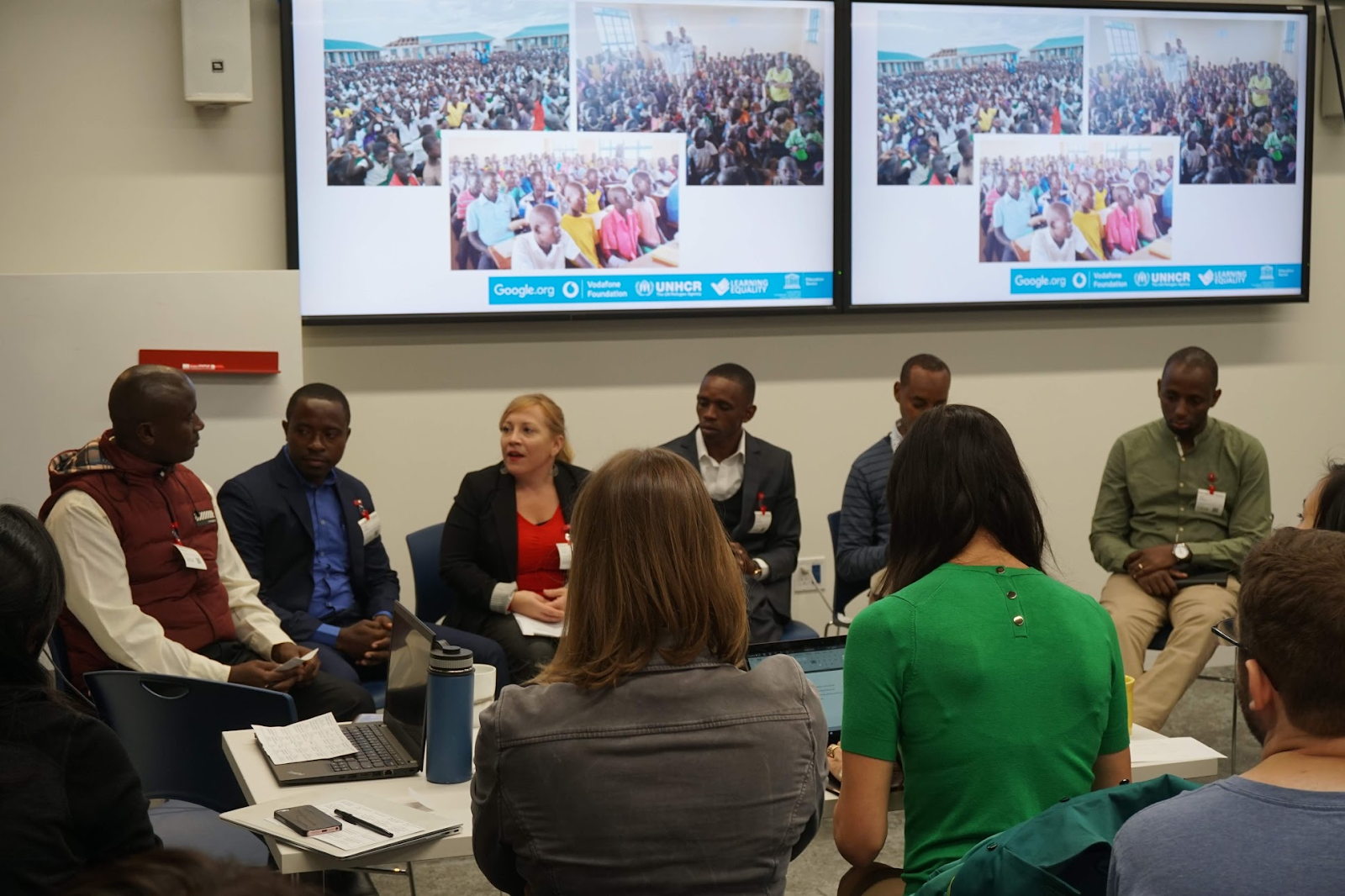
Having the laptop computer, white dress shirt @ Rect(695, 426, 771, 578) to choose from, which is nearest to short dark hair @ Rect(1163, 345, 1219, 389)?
white dress shirt @ Rect(695, 426, 771, 578)

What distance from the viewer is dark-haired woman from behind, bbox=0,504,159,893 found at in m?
1.69

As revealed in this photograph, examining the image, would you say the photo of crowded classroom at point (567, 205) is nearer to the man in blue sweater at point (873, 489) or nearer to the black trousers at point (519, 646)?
the man in blue sweater at point (873, 489)

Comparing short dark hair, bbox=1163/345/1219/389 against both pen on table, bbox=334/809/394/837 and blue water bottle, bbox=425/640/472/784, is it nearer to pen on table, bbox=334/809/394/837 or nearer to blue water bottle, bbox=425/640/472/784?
blue water bottle, bbox=425/640/472/784

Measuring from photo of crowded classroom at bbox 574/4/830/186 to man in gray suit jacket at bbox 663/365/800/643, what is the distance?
981mm

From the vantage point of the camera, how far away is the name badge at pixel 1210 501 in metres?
4.77

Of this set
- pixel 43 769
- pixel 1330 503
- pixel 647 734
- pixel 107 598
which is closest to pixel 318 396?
pixel 107 598

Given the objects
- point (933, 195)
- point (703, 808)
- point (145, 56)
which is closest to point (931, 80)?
point (933, 195)

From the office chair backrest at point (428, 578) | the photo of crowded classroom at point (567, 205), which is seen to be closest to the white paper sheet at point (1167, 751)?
the office chair backrest at point (428, 578)

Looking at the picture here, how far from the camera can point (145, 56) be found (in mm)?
4621

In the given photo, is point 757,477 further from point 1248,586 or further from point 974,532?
point 1248,586

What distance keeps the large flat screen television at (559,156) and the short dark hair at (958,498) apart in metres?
3.01

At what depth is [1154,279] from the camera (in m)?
5.65

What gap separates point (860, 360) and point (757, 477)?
3.45 feet

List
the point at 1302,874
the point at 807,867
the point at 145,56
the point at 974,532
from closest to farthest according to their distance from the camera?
the point at 1302,874 → the point at 974,532 → the point at 807,867 → the point at 145,56
